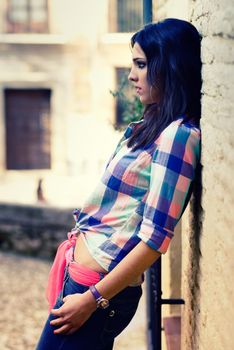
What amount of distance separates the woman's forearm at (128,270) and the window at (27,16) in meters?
13.3

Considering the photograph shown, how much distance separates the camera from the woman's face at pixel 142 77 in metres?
1.98

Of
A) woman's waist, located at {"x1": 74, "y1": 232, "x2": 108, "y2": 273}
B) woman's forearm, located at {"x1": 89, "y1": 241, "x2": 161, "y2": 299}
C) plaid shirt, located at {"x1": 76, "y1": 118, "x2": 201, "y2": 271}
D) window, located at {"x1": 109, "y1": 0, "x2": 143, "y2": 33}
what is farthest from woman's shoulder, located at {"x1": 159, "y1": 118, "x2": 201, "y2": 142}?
window, located at {"x1": 109, "y1": 0, "x2": 143, "y2": 33}

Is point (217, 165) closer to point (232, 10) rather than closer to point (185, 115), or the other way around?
point (185, 115)

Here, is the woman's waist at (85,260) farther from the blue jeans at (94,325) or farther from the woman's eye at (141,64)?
the woman's eye at (141,64)

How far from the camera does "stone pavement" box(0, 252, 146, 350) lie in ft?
18.0

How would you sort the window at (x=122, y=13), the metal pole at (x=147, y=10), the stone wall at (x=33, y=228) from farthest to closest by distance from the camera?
the window at (x=122, y=13), the stone wall at (x=33, y=228), the metal pole at (x=147, y=10)

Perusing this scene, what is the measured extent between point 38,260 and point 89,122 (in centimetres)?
654

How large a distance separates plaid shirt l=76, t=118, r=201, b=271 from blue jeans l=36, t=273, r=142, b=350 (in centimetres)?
12

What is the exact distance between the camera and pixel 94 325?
1999 millimetres

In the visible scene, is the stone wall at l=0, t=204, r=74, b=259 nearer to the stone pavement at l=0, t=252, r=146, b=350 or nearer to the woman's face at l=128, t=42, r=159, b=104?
the stone pavement at l=0, t=252, r=146, b=350

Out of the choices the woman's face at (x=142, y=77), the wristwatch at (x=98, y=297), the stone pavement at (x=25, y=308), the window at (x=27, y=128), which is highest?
the woman's face at (x=142, y=77)

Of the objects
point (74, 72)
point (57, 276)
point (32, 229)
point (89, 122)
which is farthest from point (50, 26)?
point (57, 276)

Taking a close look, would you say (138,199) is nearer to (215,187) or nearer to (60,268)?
(215,187)

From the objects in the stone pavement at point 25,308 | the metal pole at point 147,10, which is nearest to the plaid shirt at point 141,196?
the metal pole at point 147,10
